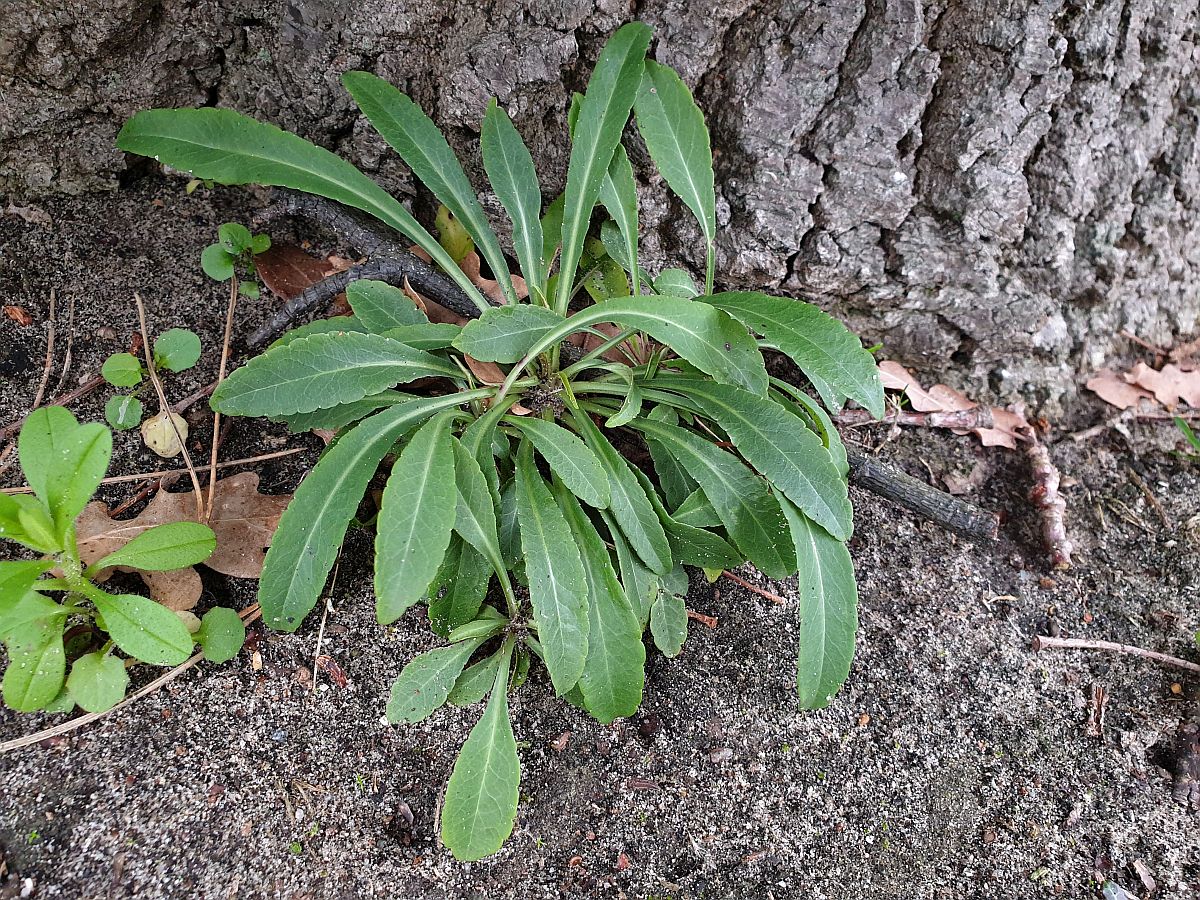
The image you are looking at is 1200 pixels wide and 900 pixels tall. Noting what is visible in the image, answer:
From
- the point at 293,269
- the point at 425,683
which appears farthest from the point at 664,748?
the point at 293,269

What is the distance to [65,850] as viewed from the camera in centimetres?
122

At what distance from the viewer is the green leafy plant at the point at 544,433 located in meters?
1.30

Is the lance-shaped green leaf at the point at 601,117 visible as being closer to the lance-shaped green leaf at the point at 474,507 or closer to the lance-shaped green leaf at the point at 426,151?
the lance-shaped green leaf at the point at 426,151

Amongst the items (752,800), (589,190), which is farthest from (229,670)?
(589,190)

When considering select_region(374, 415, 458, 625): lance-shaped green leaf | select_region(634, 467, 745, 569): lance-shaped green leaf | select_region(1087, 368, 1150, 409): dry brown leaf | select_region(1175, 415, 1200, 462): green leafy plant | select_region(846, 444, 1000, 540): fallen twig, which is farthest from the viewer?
select_region(1087, 368, 1150, 409): dry brown leaf

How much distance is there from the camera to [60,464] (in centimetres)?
127

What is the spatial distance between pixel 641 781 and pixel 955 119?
4.77 ft

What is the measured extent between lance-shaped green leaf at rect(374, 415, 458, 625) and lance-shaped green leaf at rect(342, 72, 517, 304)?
44cm

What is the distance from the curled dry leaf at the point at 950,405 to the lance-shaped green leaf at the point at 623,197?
2.42 ft

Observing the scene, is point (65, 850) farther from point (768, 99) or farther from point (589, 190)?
point (768, 99)

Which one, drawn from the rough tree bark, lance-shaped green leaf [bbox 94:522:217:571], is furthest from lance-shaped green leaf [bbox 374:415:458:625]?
the rough tree bark

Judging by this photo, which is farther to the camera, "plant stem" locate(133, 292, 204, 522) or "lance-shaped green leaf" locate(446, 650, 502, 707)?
"plant stem" locate(133, 292, 204, 522)

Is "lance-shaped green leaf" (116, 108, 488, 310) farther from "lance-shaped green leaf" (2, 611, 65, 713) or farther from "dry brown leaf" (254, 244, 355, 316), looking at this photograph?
"lance-shaped green leaf" (2, 611, 65, 713)

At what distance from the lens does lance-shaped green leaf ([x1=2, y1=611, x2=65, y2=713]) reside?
1224mm
